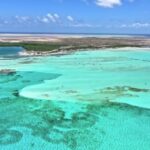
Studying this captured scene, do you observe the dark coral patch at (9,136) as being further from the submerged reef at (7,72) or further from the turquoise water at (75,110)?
the submerged reef at (7,72)

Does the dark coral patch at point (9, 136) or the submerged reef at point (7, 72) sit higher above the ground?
the submerged reef at point (7, 72)

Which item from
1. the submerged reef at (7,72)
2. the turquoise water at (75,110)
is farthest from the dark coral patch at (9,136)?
the submerged reef at (7,72)

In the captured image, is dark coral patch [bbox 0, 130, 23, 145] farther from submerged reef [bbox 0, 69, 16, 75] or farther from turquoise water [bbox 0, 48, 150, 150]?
submerged reef [bbox 0, 69, 16, 75]

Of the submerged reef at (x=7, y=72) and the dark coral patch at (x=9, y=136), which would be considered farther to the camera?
the submerged reef at (x=7, y=72)

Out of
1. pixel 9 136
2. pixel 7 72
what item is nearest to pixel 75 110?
pixel 9 136

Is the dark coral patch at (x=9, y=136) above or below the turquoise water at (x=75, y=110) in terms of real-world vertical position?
below

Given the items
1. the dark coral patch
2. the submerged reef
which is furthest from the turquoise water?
the submerged reef

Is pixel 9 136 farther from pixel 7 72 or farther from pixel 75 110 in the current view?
pixel 7 72

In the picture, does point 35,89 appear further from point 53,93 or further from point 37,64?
point 37,64
